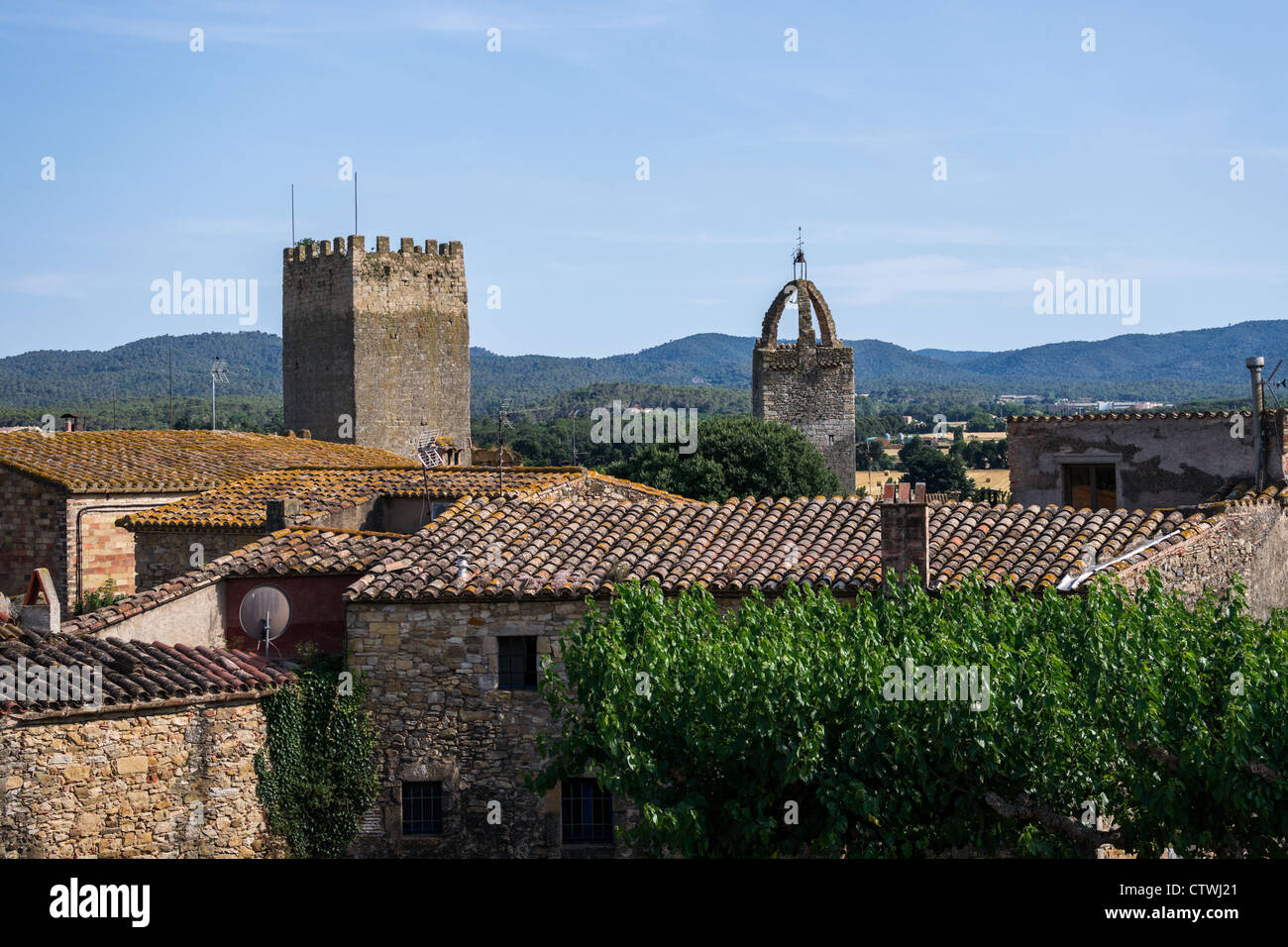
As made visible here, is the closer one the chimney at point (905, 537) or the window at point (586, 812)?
the chimney at point (905, 537)

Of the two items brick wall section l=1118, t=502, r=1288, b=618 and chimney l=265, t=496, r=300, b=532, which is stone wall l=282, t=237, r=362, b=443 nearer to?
chimney l=265, t=496, r=300, b=532

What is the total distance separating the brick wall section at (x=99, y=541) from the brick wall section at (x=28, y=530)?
0.17 metres

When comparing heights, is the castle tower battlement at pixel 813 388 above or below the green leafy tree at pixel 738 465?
above

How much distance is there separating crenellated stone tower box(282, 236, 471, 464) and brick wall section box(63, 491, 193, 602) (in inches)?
784

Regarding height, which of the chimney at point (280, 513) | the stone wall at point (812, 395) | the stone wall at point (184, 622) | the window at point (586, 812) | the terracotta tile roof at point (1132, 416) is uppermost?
the stone wall at point (812, 395)

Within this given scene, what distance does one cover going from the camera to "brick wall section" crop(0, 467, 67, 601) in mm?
26797

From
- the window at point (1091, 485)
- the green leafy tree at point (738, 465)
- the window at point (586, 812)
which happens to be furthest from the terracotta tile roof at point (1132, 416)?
the green leafy tree at point (738, 465)

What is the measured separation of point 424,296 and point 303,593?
105ft

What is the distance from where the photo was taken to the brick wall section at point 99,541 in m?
26.7

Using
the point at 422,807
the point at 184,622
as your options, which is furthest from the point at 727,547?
the point at 184,622

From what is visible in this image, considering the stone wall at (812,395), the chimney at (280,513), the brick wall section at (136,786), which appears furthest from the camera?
the stone wall at (812,395)

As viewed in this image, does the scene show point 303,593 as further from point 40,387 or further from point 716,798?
point 40,387

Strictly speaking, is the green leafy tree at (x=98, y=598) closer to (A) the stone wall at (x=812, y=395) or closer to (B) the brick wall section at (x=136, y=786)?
(B) the brick wall section at (x=136, y=786)

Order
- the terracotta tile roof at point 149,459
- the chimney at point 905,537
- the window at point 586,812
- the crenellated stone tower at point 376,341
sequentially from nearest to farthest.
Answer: the chimney at point 905,537 < the window at point 586,812 < the terracotta tile roof at point 149,459 < the crenellated stone tower at point 376,341
